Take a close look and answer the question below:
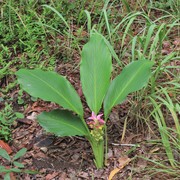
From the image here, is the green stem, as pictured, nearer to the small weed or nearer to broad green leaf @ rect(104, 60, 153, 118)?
broad green leaf @ rect(104, 60, 153, 118)

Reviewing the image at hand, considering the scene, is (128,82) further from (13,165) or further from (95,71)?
(13,165)

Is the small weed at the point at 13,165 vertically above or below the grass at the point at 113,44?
below

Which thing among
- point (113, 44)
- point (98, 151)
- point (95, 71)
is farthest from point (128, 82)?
point (113, 44)

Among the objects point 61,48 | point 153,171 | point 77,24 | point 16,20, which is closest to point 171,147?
point 153,171

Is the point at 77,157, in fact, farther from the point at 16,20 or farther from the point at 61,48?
the point at 16,20

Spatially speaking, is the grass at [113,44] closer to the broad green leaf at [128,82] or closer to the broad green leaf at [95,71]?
the broad green leaf at [128,82]

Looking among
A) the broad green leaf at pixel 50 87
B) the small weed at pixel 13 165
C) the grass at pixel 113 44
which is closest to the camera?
the small weed at pixel 13 165

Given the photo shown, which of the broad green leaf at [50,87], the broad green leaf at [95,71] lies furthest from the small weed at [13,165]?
the broad green leaf at [95,71]

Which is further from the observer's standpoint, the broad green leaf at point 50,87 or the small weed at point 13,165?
the broad green leaf at point 50,87

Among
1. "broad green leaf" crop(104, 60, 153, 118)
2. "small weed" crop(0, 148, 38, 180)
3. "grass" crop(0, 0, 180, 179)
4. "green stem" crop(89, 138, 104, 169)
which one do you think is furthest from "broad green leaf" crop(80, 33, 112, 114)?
"small weed" crop(0, 148, 38, 180)
